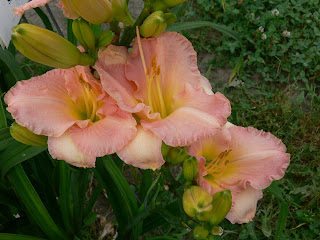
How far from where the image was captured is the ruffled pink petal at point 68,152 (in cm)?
57

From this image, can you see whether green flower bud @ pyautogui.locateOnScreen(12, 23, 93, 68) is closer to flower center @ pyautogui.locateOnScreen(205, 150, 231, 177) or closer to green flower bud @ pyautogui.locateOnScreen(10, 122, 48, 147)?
green flower bud @ pyautogui.locateOnScreen(10, 122, 48, 147)

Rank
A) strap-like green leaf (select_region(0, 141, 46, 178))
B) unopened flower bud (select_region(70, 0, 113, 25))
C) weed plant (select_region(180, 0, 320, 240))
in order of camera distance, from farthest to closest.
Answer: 1. weed plant (select_region(180, 0, 320, 240))
2. strap-like green leaf (select_region(0, 141, 46, 178))
3. unopened flower bud (select_region(70, 0, 113, 25))

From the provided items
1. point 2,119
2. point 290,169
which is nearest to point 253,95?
point 290,169

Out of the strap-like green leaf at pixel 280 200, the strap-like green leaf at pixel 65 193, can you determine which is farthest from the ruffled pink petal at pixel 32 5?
the strap-like green leaf at pixel 280 200

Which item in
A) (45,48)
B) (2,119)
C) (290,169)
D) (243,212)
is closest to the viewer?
(45,48)

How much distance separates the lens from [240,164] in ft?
2.27

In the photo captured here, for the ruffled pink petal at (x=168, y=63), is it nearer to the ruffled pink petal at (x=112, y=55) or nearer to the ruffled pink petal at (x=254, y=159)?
the ruffled pink petal at (x=112, y=55)

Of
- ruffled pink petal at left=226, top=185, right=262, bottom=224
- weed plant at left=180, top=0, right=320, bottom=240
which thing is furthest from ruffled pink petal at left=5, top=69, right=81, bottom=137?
weed plant at left=180, top=0, right=320, bottom=240

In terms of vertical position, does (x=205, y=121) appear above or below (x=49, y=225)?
above

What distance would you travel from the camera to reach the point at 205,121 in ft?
1.89

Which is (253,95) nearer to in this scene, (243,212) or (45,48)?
(243,212)

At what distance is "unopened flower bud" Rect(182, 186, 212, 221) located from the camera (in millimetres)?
576

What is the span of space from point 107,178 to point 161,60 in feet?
1.18

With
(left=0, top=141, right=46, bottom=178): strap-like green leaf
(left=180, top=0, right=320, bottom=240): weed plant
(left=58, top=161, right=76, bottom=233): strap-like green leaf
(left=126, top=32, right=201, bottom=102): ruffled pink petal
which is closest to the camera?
(left=126, top=32, right=201, bottom=102): ruffled pink petal
